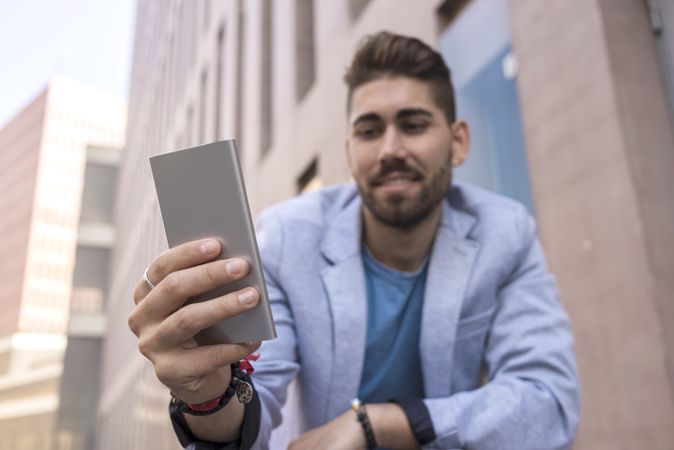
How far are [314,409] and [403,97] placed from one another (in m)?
1.17

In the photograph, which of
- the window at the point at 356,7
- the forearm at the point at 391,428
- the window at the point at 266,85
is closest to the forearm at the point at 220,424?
the forearm at the point at 391,428

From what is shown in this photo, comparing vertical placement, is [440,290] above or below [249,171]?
below

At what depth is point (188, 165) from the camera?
47.0 inches

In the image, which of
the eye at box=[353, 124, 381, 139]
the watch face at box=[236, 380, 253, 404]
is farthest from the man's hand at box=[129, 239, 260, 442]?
the eye at box=[353, 124, 381, 139]

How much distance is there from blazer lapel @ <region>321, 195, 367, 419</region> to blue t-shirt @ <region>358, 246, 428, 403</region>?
0.36ft

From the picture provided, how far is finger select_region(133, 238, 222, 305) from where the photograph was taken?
116cm

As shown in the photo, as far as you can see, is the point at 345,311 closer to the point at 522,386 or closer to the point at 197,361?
the point at 522,386

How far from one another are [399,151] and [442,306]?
578 mm

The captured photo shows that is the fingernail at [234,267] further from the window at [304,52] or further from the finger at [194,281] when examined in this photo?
the window at [304,52]

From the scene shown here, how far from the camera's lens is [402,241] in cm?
228

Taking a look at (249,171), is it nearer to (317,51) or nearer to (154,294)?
(317,51)

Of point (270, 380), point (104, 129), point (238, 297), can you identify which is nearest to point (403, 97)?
point (270, 380)

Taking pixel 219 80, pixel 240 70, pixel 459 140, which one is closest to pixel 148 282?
pixel 459 140

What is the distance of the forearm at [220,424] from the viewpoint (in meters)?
1.33
